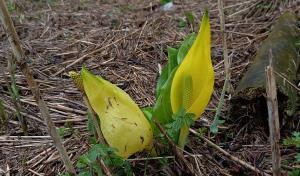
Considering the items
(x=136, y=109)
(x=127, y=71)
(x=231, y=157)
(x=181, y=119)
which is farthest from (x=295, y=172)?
(x=127, y=71)

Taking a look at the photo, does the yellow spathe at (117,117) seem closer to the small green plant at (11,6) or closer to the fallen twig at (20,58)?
the fallen twig at (20,58)

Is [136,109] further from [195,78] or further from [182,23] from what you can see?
[182,23]

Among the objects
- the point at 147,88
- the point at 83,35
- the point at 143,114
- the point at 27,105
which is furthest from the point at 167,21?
the point at 143,114

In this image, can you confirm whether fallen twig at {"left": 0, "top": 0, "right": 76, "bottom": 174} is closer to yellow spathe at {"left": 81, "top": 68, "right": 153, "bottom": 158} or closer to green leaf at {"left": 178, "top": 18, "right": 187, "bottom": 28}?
yellow spathe at {"left": 81, "top": 68, "right": 153, "bottom": 158}

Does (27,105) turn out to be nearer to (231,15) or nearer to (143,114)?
(143,114)

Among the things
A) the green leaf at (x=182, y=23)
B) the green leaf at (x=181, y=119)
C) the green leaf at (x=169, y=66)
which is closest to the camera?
the green leaf at (x=181, y=119)

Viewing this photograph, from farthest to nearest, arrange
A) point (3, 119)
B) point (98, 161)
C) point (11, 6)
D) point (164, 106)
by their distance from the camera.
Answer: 1. point (11, 6)
2. point (3, 119)
3. point (164, 106)
4. point (98, 161)

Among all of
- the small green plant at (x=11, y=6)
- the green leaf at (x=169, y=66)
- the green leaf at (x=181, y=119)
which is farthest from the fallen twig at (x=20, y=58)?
the small green plant at (x=11, y=6)

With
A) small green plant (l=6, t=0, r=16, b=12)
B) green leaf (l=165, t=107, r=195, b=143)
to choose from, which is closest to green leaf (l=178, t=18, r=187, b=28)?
small green plant (l=6, t=0, r=16, b=12)
